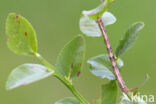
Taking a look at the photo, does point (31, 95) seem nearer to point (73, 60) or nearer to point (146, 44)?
point (146, 44)

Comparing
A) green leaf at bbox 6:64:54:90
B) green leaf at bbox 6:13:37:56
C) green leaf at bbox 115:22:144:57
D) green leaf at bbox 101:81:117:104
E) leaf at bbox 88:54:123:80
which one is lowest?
green leaf at bbox 101:81:117:104

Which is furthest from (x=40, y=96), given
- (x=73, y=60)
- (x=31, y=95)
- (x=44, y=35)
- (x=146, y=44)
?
(x=73, y=60)

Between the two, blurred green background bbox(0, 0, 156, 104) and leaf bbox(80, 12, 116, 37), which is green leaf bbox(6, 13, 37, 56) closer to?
leaf bbox(80, 12, 116, 37)

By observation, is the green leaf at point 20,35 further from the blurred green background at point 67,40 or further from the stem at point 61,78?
the blurred green background at point 67,40

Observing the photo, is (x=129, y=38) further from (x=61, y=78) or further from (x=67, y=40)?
(x=67, y=40)

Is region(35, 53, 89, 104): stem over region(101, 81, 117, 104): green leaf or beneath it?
over

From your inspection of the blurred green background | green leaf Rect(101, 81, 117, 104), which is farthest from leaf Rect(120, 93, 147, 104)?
the blurred green background
